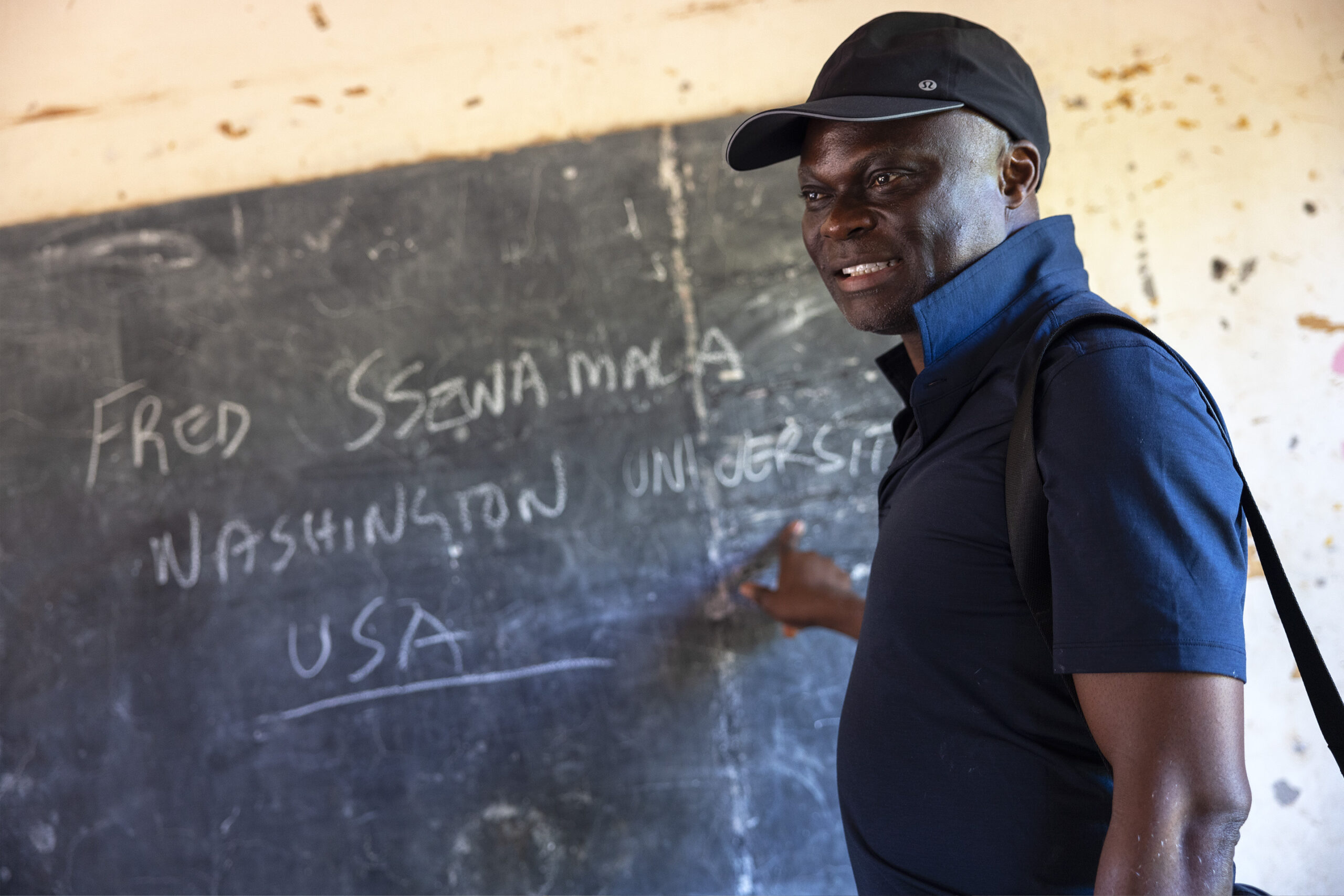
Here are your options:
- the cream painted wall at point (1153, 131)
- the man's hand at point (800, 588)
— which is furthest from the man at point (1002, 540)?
the cream painted wall at point (1153, 131)

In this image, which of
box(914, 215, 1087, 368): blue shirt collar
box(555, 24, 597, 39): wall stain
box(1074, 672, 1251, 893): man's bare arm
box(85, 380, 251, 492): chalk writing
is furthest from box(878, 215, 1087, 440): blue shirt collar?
box(85, 380, 251, 492): chalk writing

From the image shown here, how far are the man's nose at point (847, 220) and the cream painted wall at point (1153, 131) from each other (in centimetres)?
111

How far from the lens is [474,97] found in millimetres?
1989

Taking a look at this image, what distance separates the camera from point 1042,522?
→ 2.35 feet

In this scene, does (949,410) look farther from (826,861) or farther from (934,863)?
(826,861)

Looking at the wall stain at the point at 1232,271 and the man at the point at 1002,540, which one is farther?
the wall stain at the point at 1232,271

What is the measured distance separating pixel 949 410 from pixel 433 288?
1.44 m

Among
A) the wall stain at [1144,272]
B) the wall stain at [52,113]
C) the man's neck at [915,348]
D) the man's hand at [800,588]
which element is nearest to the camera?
the man's neck at [915,348]

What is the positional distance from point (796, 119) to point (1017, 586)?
666 millimetres

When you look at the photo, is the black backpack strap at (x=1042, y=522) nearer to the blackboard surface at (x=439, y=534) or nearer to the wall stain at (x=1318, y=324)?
the blackboard surface at (x=439, y=534)

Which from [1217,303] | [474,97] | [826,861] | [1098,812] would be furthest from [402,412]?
[1217,303]

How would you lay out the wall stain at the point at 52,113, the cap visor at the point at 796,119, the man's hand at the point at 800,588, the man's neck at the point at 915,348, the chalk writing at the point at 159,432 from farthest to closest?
1. the wall stain at the point at 52,113
2. the chalk writing at the point at 159,432
3. the man's hand at the point at 800,588
4. the man's neck at the point at 915,348
5. the cap visor at the point at 796,119


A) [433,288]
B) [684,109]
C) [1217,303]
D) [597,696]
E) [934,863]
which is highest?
[684,109]

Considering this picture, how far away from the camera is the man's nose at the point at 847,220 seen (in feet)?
2.97
